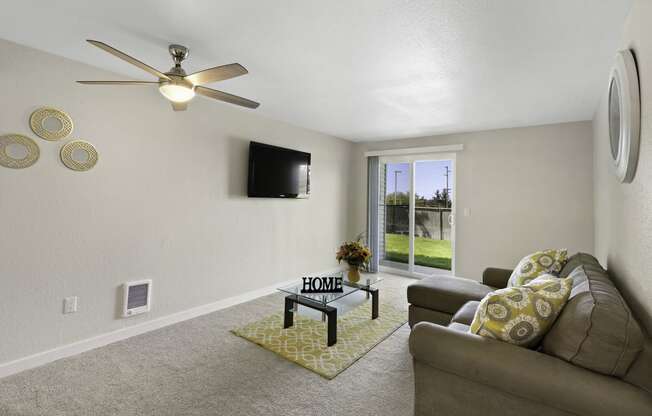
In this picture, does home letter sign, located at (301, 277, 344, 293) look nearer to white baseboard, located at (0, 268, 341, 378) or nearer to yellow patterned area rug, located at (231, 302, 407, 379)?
yellow patterned area rug, located at (231, 302, 407, 379)

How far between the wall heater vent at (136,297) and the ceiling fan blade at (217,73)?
2.02 metres

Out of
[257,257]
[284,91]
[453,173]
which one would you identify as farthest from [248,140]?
[453,173]

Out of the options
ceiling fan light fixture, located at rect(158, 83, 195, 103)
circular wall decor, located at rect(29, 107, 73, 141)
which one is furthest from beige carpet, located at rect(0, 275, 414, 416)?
ceiling fan light fixture, located at rect(158, 83, 195, 103)

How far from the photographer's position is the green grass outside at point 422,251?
4.99 m

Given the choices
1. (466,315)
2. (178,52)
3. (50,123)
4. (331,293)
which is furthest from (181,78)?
(466,315)

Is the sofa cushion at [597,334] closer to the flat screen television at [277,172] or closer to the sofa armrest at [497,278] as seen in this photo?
the sofa armrest at [497,278]

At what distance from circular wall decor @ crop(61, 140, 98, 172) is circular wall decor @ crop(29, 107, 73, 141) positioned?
0.32ft

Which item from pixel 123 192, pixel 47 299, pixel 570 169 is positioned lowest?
pixel 47 299

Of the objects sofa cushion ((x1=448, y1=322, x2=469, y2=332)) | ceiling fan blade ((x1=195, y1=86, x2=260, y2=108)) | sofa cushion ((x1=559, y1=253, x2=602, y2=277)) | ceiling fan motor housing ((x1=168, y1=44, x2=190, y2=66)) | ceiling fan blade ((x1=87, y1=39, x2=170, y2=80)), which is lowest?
sofa cushion ((x1=448, y1=322, x2=469, y2=332))

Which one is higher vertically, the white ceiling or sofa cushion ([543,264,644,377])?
the white ceiling

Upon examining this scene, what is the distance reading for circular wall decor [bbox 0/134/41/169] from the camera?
2.20m

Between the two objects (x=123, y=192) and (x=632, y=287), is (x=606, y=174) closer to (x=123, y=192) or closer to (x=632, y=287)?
(x=632, y=287)

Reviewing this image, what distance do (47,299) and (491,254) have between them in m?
5.12

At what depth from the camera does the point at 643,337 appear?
1170 millimetres
